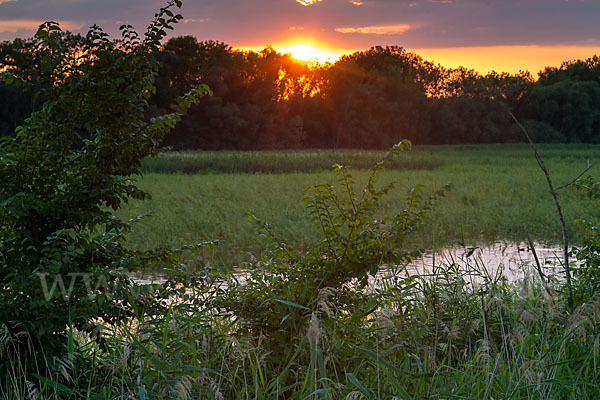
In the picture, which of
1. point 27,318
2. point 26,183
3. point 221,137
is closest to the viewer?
point 27,318

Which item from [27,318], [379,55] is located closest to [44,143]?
[27,318]

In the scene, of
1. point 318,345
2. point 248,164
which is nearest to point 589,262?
point 318,345

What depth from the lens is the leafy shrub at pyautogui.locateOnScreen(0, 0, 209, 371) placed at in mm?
3676

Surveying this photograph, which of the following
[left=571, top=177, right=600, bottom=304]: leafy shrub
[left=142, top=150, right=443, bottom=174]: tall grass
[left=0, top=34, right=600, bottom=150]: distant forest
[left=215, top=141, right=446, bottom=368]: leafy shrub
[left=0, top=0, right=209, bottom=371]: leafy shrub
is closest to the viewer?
[left=0, top=0, right=209, bottom=371]: leafy shrub

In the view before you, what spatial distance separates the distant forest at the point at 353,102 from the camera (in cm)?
5709

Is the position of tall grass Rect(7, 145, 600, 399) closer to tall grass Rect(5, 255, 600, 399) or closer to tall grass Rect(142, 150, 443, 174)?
→ tall grass Rect(5, 255, 600, 399)

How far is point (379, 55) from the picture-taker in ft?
270

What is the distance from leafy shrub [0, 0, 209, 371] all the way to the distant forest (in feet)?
157

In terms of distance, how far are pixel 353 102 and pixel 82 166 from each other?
215 ft

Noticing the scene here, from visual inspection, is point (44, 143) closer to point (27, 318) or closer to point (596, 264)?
point (27, 318)

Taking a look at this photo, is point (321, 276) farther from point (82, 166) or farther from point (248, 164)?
point (248, 164)

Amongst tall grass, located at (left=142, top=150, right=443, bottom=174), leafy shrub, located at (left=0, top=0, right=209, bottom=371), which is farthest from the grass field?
tall grass, located at (left=142, top=150, right=443, bottom=174)

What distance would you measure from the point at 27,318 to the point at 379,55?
A: 82.7 metres

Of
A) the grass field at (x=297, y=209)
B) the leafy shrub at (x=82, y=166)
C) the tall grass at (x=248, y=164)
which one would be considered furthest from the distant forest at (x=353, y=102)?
the leafy shrub at (x=82, y=166)
